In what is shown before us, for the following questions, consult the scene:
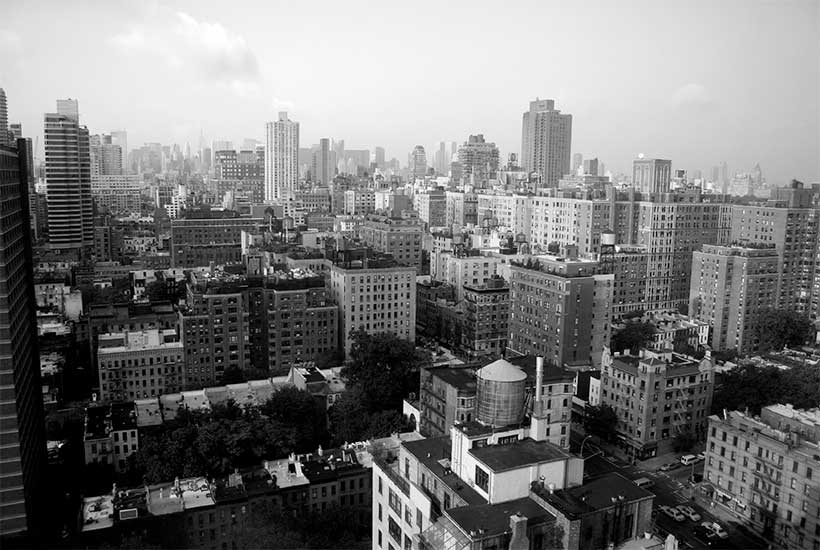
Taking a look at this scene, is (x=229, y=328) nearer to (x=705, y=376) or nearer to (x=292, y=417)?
(x=292, y=417)

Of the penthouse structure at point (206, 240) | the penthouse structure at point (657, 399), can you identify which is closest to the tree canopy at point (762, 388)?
the penthouse structure at point (657, 399)

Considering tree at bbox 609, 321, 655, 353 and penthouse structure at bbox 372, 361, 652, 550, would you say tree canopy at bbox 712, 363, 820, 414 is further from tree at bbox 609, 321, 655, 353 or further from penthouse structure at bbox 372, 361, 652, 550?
penthouse structure at bbox 372, 361, 652, 550

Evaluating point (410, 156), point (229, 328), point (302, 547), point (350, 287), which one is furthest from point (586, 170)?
point (302, 547)

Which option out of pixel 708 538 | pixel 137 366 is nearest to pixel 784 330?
pixel 708 538

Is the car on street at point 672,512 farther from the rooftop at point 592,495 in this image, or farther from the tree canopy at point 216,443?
the tree canopy at point 216,443

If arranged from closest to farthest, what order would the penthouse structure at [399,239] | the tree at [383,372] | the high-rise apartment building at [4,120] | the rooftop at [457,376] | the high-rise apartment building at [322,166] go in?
the high-rise apartment building at [4,120] < the rooftop at [457,376] < the tree at [383,372] < the penthouse structure at [399,239] < the high-rise apartment building at [322,166]

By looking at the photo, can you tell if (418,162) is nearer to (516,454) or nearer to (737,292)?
(737,292)

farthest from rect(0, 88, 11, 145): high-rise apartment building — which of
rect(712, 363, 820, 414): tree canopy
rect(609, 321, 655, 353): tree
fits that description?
rect(609, 321, 655, 353): tree
